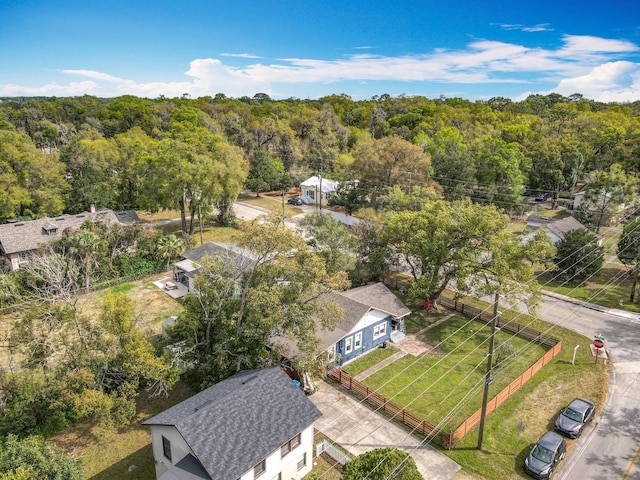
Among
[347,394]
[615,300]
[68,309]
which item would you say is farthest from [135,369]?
[615,300]

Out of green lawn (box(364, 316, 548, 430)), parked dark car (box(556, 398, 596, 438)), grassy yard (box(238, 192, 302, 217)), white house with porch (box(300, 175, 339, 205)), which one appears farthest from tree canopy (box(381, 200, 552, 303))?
white house with porch (box(300, 175, 339, 205))

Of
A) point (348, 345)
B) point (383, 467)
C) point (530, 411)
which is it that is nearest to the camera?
point (383, 467)

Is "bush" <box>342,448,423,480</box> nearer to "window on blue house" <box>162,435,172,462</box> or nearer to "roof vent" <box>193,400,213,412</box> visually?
"roof vent" <box>193,400,213,412</box>

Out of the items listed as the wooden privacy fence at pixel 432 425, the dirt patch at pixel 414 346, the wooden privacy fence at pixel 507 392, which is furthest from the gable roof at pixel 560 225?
the dirt patch at pixel 414 346

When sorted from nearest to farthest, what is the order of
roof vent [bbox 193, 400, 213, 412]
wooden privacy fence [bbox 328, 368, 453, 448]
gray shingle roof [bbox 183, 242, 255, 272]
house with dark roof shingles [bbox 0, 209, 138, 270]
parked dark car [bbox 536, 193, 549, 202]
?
roof vent [bbox 193, 400, 213, 412]
wooden privacy fence [bbox 328, 368, 453, 448]
gray shingle roof [bbox 183, 242, 255, 272]
house with dark roof shingles [bbox 0, 209, 138, 270]
parked dark car [bbox 536, 193, 549, 202]

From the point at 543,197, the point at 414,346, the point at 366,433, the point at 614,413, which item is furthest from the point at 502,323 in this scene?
the point at 543,197

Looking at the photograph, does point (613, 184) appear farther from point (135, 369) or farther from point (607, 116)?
point (135, 369)

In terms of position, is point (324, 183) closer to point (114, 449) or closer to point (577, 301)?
point (577, 301)
